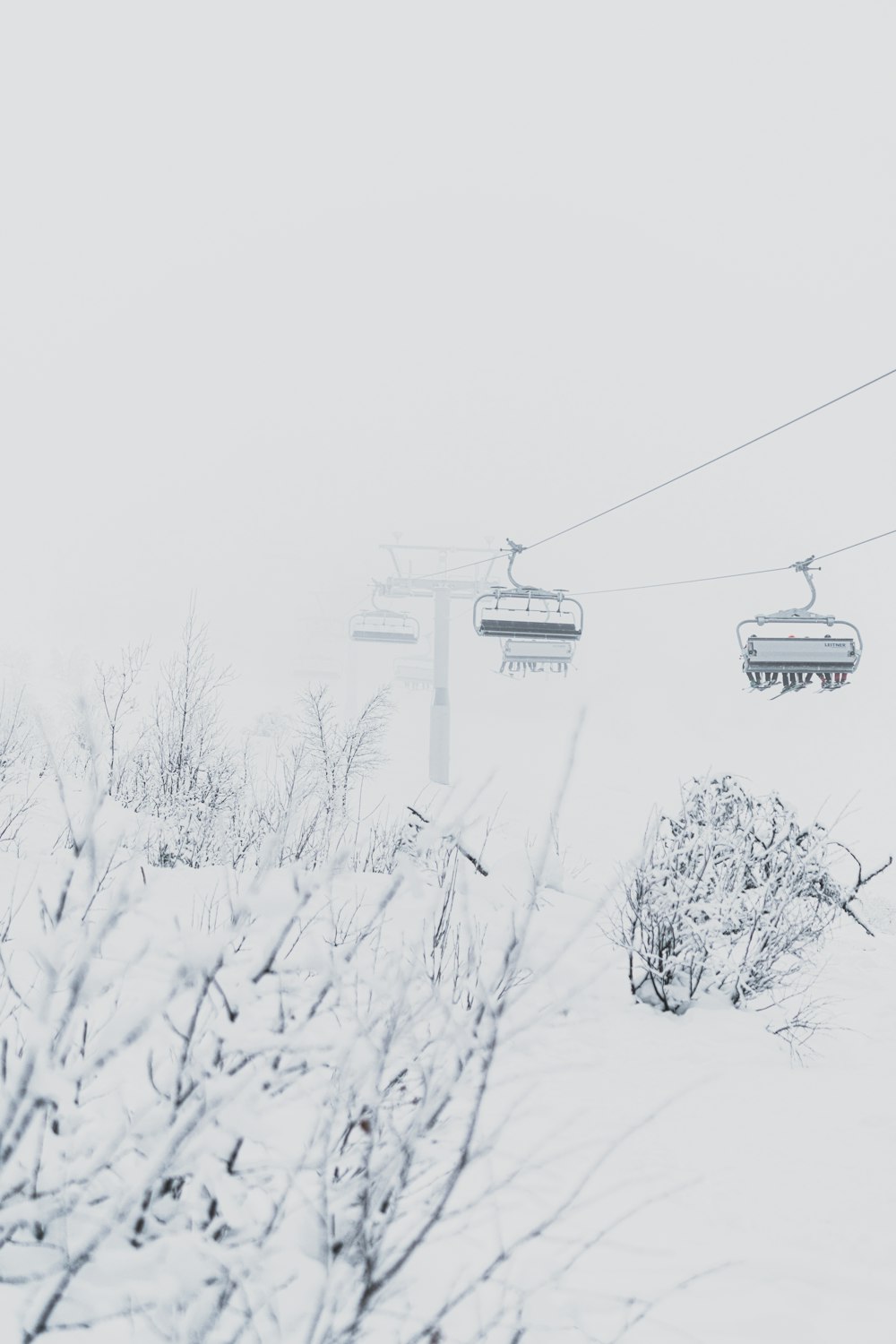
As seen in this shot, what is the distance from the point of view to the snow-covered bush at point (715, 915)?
5141 millimetres

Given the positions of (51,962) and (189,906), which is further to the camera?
(189,906)

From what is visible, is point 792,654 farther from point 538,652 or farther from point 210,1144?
point 210,1144

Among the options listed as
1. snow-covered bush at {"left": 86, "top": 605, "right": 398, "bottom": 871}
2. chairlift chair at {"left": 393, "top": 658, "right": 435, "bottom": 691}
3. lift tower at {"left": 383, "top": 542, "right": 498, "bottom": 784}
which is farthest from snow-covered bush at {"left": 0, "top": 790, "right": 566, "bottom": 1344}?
chairlift chair at {"left": 393, "top": 658, "right": 435, "bottom": 691}

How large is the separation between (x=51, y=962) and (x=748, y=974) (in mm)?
5136

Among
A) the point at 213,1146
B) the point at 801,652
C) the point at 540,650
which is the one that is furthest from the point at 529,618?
the point at 213,1146

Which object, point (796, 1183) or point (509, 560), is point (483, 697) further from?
point (796, 1183)

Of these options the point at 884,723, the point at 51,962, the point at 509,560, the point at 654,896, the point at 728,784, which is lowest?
the point at 884,723

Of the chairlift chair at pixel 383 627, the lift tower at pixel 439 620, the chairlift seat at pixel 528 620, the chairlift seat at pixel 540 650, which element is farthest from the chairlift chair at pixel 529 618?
the lift tower at pixel 439 620

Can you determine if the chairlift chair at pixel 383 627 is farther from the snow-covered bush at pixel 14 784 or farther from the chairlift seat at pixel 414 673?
the chairlift seat at pixel 414 673

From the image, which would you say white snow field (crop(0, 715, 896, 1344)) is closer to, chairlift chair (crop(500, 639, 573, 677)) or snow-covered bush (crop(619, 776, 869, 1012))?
snow-covered bush (crop(619, 776, 869, 1012))

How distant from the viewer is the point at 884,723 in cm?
7119

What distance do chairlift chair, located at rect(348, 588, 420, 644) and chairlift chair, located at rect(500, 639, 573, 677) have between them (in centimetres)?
835

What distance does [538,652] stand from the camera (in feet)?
40.0

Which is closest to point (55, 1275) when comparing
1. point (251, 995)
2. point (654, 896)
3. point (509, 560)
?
point (251, 995)
